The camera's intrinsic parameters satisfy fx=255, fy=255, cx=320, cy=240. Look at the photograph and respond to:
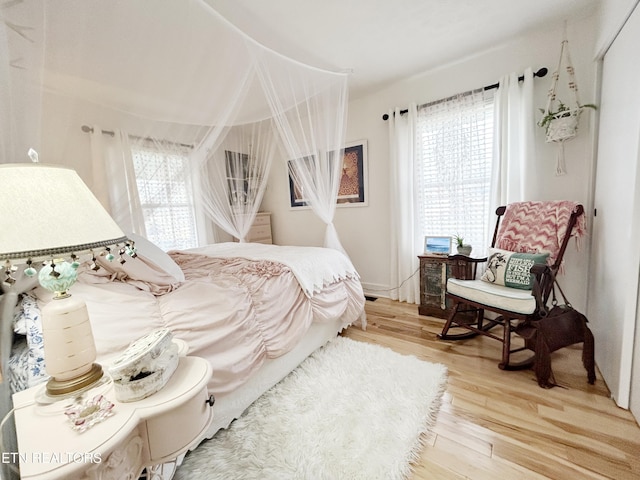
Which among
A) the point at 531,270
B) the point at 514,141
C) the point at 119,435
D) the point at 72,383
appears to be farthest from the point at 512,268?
the point at 72,383

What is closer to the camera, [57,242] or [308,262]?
[57,242]

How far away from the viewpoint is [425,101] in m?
2.79

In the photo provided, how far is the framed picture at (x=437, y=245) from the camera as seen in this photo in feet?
8.87

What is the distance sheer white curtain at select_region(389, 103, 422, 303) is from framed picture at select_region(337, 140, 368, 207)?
402 millimetres

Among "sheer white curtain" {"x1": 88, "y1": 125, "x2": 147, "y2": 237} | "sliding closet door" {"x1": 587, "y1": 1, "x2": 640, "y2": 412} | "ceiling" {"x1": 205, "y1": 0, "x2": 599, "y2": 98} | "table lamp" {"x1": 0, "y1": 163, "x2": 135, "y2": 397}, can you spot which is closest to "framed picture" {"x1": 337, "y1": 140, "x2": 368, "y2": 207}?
"ceiling" {"x1": 205, "y1": 0, "x2": 599, "y2": 98}

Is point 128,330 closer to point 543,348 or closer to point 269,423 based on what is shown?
point 269,423

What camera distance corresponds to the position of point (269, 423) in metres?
1.39

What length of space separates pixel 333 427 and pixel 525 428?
0.99m

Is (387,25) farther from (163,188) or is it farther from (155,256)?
(155,256)

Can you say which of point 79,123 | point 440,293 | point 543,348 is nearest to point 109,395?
point 79,123

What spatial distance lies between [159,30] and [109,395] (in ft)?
5.66

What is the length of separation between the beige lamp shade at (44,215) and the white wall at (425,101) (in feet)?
9.49

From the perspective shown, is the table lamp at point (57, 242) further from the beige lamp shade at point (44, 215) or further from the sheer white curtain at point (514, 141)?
the sheer white curtain at point (514, 141)

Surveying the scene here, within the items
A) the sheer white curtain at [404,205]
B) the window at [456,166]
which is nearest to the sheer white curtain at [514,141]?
the window at [456,166]
